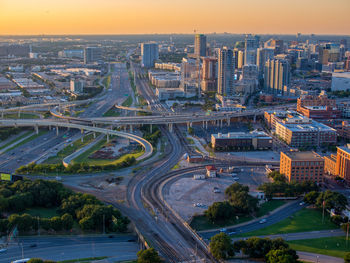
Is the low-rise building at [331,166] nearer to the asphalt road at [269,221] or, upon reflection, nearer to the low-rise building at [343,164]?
the low-rise building at [343,164]

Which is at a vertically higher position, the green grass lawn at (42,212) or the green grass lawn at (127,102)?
the green grass lawn at (127,102)

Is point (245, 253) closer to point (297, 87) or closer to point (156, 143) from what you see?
point (156, 143)

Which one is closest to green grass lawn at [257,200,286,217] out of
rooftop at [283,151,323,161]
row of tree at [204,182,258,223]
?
row of tree at [204,182,258,223]

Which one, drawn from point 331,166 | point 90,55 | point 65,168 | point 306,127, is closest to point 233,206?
point 331,166

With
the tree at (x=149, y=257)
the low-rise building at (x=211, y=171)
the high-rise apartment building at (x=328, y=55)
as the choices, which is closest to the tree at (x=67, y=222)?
the tree at (x=149, y=257)

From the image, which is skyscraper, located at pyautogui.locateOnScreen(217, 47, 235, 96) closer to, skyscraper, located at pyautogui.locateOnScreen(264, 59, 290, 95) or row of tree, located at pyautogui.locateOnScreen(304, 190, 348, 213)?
skyscraper, located at pyautogui.locateOnScreen(264, 59, 290, 95)

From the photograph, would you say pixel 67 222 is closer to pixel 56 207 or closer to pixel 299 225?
pixel 56 207

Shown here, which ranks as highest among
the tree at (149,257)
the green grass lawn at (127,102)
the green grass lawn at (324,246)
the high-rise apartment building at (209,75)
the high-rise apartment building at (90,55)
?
the high-rise apartment building at (90,55)
